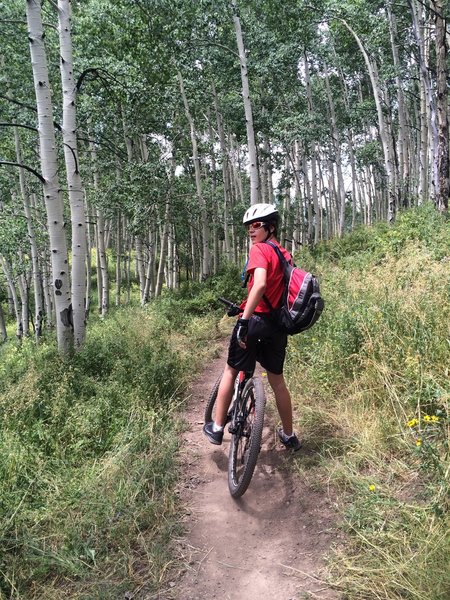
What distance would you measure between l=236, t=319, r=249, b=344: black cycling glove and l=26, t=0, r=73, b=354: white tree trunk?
10.6ft

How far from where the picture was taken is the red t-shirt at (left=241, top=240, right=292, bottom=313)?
3.05 m

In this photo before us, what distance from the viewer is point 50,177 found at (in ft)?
17.6

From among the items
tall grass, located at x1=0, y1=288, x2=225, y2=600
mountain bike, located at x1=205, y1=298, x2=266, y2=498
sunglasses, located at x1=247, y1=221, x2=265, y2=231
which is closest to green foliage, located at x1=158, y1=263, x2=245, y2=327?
tall grass, located at x1=0, y1=288, x2=225, y2=600

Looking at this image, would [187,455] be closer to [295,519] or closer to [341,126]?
[295,519]

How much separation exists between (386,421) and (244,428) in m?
1.14

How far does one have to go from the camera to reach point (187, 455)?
12.8 feet

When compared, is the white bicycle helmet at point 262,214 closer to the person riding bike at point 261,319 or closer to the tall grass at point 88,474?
the person riding bike at point 261,319

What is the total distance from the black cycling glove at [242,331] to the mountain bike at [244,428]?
45 cm

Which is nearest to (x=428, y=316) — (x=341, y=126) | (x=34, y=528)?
(x=34, y=528)

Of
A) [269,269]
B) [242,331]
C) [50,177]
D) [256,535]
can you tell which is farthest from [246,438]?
[50,177]

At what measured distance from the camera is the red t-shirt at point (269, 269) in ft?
10.0

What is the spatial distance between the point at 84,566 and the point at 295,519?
4.77 ft

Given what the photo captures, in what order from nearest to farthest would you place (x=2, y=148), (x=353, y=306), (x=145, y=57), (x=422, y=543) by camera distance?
(x=422, y=543) → (x=353, y=306) → (x=145, y=57) → (x=2, y=148)

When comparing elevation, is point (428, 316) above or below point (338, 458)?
above
